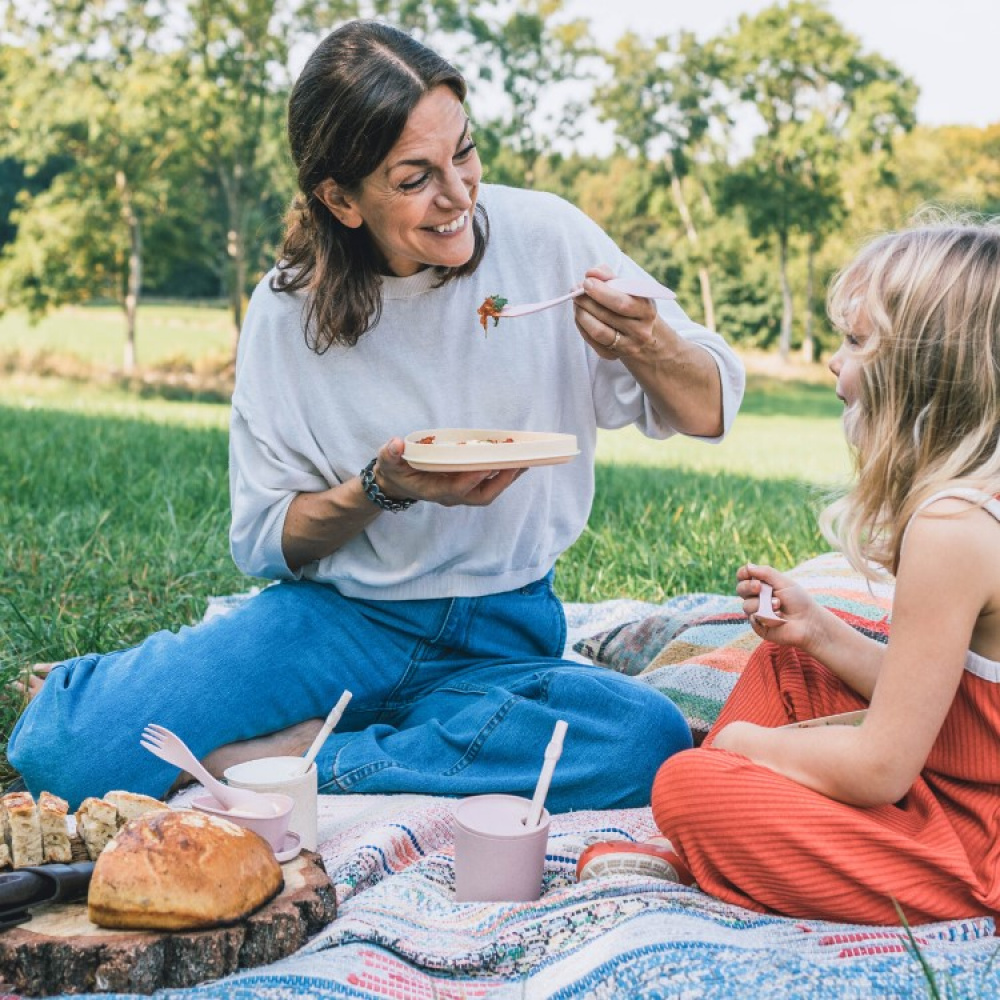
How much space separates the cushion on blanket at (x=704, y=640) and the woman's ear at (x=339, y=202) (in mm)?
1415

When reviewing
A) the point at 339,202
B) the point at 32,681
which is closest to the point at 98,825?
the point at 32,681

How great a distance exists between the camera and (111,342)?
28.6 m

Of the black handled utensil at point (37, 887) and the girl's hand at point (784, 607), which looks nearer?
the black handled utensil at point (37, 887)

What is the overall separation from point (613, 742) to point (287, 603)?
32.0 inches

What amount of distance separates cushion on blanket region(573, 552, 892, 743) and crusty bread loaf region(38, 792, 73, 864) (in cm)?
154

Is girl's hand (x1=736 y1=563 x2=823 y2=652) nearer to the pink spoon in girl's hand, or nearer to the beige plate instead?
the pink spoon in girl's hand

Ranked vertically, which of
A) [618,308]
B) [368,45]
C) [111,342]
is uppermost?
[368,45]

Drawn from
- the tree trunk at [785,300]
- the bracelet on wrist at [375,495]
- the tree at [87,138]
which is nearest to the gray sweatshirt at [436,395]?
the bracelet on wrist at [375,495]

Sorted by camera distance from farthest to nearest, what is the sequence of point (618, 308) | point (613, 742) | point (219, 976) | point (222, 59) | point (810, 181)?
point (810, 181), point (222, 59), point (613, 742), point (618, 308), point (219, 976)

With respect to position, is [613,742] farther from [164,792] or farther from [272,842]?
[164,792]

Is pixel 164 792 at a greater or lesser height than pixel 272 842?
lesser

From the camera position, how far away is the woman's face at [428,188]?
2398 millimetres

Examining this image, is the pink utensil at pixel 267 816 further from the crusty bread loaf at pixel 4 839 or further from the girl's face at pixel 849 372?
the girl's face at pixel 849 372

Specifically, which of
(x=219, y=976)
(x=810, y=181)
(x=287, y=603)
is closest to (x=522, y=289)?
(x=287, y=603)
